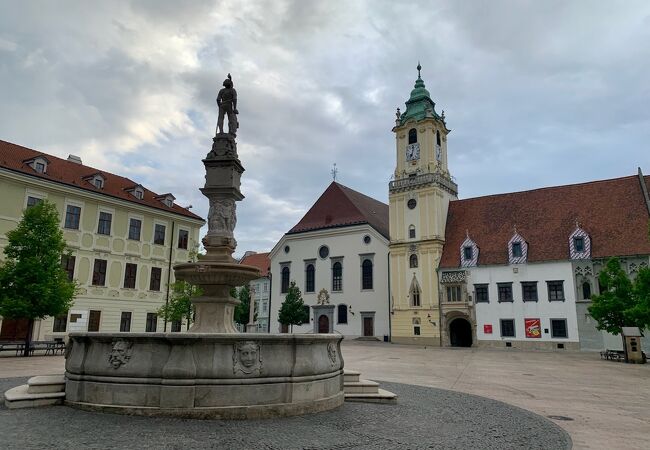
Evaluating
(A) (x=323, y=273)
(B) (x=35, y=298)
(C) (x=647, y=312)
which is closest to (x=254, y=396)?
(B) (x=35, y=298)

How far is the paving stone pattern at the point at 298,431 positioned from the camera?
5855mm

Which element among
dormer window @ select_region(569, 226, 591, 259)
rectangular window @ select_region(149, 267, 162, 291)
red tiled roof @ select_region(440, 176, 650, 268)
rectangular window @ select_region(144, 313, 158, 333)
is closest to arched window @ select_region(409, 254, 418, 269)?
red tiled roof @ select_region(440, 176, 650, 268)

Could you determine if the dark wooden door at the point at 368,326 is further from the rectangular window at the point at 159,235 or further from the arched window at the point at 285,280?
the rectangular window at the point at 159,235

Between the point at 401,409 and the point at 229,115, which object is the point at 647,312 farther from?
the point at 229,115

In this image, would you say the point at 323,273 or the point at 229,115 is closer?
the point at 229,115

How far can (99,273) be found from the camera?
98.7 feet

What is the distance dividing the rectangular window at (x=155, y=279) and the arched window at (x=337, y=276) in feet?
60.7

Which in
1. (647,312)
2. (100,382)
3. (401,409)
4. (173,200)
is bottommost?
(401,409)

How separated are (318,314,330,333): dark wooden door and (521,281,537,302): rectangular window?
1808cm

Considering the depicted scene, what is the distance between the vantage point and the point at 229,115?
40.9 ft

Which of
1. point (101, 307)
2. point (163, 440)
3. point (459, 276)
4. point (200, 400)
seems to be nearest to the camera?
point (163, 440)

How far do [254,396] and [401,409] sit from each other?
9.86ft

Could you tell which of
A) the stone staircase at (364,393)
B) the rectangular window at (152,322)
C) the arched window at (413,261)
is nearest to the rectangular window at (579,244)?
the arched window at (413,261)

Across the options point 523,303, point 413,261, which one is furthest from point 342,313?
point 523,303
